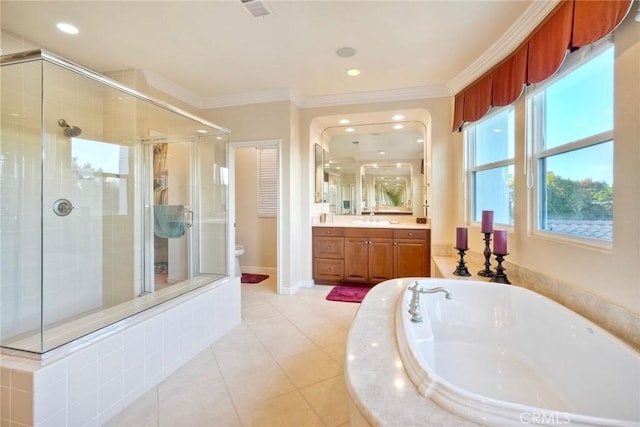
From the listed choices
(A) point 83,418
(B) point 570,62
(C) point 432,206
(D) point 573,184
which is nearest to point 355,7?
(B) point 570,62

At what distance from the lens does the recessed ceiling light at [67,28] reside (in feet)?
7.62

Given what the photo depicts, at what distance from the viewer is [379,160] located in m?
4.65

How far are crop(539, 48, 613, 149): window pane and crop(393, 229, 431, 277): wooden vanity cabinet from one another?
1.82 metres

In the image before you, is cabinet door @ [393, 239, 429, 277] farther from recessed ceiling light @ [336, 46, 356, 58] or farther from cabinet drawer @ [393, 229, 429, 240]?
recessed ceiling light @ [336, 46, 356, 58]

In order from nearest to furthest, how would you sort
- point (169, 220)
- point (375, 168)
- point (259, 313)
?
point (259, 313) < point (169, 220) < point (375, 168)

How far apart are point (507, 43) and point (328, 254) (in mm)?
2908

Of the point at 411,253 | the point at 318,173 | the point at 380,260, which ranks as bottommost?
the point at 380,260

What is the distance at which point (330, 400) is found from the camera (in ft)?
5.64

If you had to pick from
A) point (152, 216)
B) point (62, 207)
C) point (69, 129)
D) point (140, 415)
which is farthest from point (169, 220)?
point (140, 415)

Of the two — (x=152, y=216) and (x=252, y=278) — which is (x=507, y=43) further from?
(x=252, y=278)

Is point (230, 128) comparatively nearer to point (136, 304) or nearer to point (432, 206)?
point (136, 304)

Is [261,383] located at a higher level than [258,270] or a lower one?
lower

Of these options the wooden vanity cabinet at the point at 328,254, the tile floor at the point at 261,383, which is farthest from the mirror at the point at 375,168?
the tile floor at the point at 261,383

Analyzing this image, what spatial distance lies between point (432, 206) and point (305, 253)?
1.75 m
